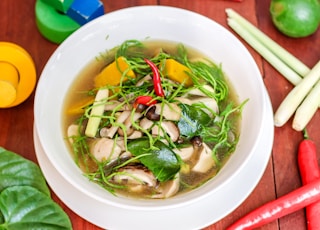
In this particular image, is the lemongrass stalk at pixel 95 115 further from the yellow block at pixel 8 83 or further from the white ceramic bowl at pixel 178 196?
the yellow block at pixel 8 83

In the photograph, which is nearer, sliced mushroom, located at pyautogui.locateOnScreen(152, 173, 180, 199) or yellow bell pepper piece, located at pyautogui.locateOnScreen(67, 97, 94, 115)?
sliced mushroom, located at pyautogui.locateOnScreen(152, 173, 180, 199)

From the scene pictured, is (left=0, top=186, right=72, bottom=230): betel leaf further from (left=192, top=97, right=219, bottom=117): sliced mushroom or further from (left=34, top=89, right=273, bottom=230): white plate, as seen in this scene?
(left=192, top=97, right=219, bottom=117): sliced mushroom

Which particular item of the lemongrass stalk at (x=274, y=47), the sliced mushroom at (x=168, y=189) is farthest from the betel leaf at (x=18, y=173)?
the lemongrass stalk at (x=274, y=47)

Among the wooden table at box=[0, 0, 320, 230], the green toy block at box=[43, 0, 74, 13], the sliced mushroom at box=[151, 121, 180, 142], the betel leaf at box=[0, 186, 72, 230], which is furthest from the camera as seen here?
the green toy block at box=[43, 0, 74, 13]

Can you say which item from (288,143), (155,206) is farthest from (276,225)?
(155,206)

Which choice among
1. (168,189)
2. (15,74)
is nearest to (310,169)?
(168,189)

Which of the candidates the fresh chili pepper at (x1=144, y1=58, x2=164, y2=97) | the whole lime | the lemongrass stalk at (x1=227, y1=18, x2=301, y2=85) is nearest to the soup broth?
the fresh chili pepper at (x1=144, y1=58, x2=164, y2=97)

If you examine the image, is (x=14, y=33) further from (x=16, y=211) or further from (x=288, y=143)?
(x=288, y=143)
